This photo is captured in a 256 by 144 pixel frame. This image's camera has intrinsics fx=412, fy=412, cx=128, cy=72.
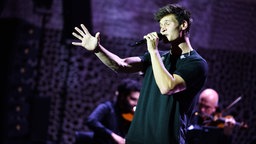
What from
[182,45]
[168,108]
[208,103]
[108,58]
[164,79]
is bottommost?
[208,103]

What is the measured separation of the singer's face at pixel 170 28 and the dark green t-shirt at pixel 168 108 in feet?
0.50

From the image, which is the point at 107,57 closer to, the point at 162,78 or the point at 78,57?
the point at 162,78

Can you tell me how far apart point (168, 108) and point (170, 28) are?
0.53m

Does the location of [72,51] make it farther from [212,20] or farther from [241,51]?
[241,51]

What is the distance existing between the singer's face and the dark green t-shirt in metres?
0.15

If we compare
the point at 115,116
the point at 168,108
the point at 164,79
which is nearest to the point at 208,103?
the point at 115,116

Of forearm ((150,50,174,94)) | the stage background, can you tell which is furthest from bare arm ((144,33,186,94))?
the stage background

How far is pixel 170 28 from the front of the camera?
8.86ft

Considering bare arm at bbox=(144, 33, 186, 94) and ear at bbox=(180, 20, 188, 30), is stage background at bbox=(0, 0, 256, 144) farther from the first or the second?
bare arm at bbox=(144, 33, 186, 94)

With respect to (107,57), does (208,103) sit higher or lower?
lower

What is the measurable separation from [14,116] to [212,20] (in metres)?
3.64

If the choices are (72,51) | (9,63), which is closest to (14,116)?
(9,63)

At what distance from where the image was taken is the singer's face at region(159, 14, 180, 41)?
2.70m

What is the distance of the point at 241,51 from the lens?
7285mm
